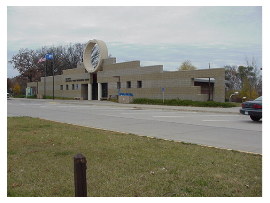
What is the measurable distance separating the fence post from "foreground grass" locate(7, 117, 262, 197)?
1078mm

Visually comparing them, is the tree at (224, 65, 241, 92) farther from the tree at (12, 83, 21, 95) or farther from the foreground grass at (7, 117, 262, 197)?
the foreground grass at (7, 117, 262, 197)

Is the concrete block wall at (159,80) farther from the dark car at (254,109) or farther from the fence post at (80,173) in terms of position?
the fence post at (80,173)

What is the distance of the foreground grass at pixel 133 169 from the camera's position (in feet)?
16.0

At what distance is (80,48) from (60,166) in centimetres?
7740

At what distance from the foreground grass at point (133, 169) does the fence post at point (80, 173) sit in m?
1.08

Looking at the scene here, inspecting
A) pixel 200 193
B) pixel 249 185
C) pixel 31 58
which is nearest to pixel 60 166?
pixel 200 193

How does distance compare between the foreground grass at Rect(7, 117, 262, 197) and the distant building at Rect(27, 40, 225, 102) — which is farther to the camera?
the distant building at Rect(27, 40, 225, 102)

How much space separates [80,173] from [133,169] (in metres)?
2.51

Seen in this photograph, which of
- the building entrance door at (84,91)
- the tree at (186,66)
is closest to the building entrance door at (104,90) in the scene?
the building entrance door at (84,91)

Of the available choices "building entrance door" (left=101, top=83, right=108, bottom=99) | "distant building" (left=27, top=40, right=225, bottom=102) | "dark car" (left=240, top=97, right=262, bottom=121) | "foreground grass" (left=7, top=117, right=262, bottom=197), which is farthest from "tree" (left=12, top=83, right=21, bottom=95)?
"foreground grass" (left=7, top=117, right=262, bottom=197)

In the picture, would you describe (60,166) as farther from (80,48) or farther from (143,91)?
(80,48)

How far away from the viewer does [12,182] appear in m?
5.27

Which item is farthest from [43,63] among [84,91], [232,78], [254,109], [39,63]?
[254,109]

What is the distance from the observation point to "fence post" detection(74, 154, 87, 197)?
357cm
